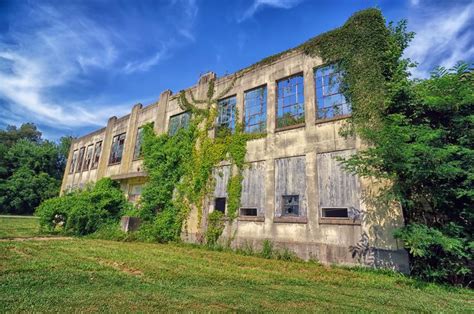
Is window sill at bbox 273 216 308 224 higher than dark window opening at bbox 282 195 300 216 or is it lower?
lower

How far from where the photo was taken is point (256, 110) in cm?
1303

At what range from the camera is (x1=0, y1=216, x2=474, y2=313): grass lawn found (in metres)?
4.24

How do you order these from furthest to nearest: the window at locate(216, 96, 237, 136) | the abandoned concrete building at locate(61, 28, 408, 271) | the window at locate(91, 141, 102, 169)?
1. the window at locate(91, 141, 102, 169)
2. the window at locate(216, 96, 237, 136)
3. the abandoned concrete building at locate(61, 28, 408, 271)

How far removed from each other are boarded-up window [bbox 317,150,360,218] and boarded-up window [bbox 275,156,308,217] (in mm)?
709

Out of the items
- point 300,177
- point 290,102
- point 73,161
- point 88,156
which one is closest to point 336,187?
point 300,177

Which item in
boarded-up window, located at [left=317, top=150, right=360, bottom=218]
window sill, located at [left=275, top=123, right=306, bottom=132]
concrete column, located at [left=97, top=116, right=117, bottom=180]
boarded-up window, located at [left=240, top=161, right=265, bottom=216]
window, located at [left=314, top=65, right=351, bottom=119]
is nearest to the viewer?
boarded-up window, located at [left=317, top=150, right=360, bottom=218]

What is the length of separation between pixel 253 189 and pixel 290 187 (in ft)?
5.85

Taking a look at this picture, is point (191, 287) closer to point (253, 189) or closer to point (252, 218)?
point (252, 218)

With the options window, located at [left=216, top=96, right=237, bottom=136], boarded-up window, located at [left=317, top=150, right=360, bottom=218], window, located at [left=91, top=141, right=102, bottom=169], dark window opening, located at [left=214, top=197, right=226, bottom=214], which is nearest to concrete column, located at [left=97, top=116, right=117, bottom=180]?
window, located at [left=91, top=141, right=102, bottom=169]

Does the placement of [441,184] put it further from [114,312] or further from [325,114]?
[114,312]

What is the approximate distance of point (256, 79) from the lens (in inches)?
527

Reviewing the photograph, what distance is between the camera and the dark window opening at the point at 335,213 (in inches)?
368

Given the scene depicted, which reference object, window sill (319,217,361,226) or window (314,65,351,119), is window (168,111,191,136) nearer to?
window (314,65,351,119)

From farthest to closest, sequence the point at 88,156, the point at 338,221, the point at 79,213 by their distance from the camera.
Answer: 1. the point at 88,156
2. the point at 79,213
3. the point at 338,221
